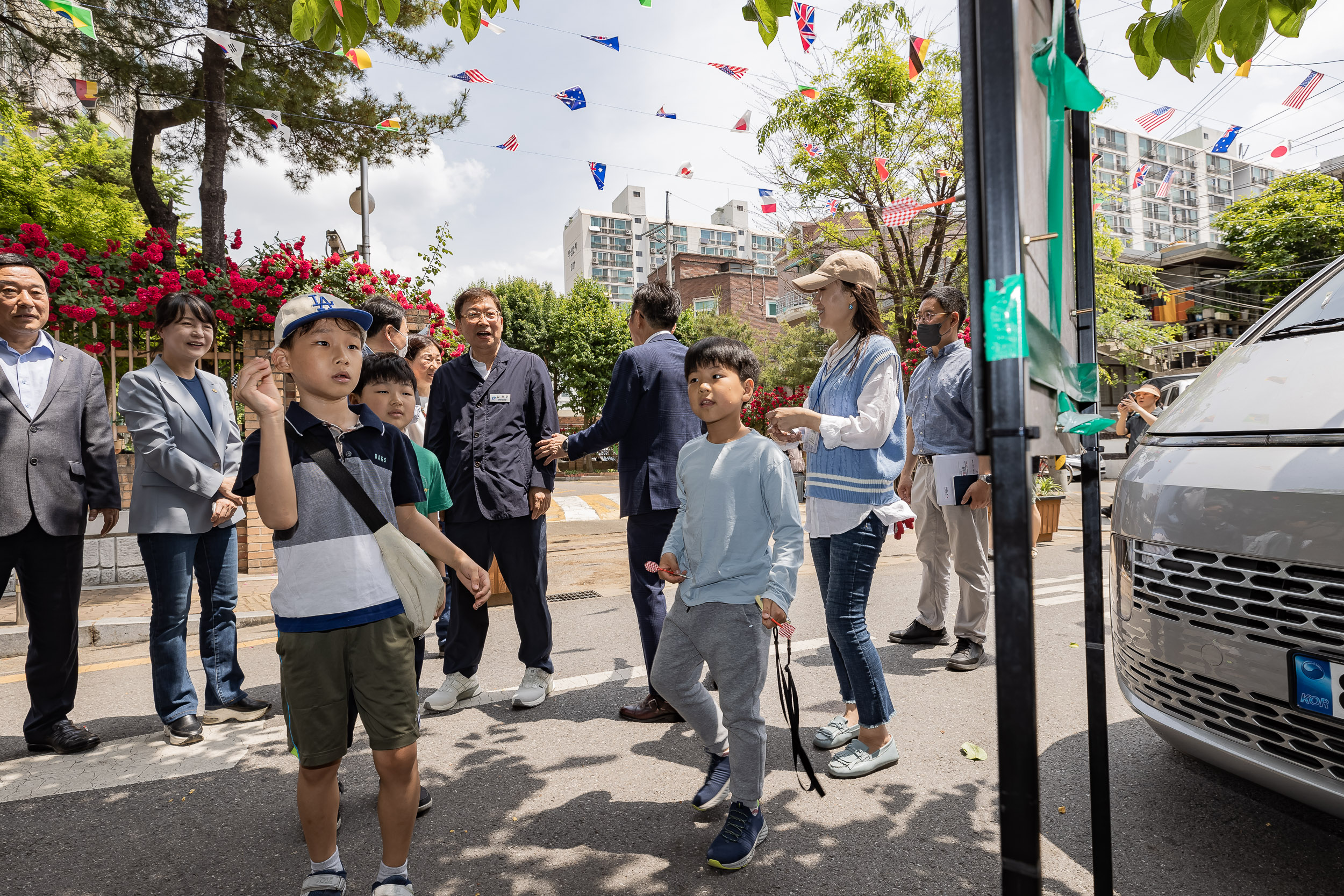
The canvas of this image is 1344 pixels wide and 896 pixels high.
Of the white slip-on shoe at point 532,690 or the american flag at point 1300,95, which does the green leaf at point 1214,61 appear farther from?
the american flag at point 1300,95

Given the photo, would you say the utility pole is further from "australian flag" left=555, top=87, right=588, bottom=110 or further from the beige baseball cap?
the beige baseball cap

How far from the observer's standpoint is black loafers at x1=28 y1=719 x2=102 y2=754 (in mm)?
3463

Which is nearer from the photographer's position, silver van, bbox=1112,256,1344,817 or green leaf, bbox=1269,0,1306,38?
silver van, bbox=1112,256,1344,817

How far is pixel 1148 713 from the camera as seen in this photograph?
2.33 metres

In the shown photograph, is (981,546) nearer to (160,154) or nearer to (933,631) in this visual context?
(933,631)

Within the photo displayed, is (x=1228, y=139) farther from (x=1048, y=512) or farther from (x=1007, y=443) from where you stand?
(x=1007, y=443)

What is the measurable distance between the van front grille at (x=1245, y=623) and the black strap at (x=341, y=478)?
2.30 m

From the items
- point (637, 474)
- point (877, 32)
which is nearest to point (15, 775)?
point (637, 474)

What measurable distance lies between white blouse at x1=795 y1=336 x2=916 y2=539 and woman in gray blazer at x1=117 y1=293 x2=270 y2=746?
282cm

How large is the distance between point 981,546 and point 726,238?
107886mm

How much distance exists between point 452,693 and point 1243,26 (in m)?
4.20

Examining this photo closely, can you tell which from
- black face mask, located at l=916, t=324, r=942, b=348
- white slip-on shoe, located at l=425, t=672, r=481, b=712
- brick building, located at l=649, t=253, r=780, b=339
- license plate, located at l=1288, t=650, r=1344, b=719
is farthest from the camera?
brick building, located at l=649, t=253, r=780, b=339

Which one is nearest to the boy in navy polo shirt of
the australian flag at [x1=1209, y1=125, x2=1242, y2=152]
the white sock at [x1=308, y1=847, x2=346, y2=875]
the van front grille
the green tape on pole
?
the white sock at [x1=308, y1=847, x2=346, y2=875]

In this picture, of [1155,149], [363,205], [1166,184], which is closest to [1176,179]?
[1155,149]
